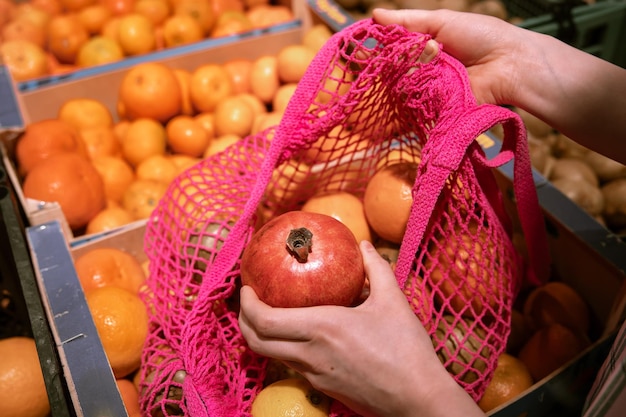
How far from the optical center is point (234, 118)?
5.82 ft

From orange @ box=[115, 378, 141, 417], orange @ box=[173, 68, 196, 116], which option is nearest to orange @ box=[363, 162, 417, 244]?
orange @ box=[115, 378, 141, 417]

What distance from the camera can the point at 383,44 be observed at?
997 millimetres

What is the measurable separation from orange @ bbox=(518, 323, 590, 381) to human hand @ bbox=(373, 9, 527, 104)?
1.70 feet

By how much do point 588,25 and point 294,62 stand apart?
107 centimetres

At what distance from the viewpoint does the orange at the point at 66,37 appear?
213 centimetres

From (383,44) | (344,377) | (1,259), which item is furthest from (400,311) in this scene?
(1,259)

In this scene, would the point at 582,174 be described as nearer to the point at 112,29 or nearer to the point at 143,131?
the point at 143,131

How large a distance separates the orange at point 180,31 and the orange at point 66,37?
361mm

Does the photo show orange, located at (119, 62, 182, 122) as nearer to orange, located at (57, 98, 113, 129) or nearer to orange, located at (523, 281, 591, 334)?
orange, located at (57, 98, 113, 129)

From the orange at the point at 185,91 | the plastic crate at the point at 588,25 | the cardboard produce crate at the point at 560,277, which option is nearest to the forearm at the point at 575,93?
the cardboard produce crate at the point at 560,277

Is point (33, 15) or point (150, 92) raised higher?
point (33, 15)

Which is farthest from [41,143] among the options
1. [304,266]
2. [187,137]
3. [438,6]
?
[438,6]

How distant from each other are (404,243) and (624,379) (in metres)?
0.37

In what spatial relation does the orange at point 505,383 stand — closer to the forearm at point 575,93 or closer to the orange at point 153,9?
the forearm at point 575,93
